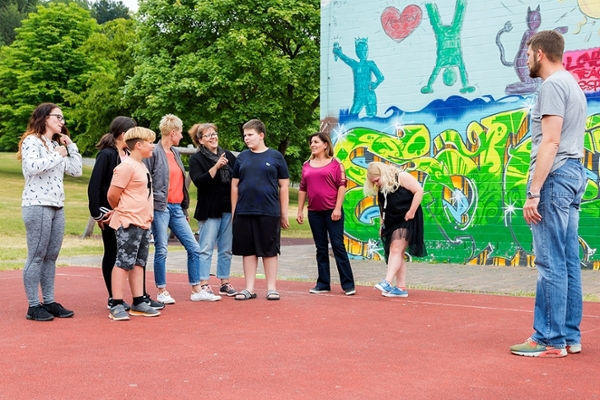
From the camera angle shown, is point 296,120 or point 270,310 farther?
point 296,120

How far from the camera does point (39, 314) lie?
24.9 ft

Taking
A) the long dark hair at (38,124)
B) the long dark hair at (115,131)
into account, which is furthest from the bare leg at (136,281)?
the long dark hair at (38,124)

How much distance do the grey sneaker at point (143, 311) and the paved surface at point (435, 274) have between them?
312 cm

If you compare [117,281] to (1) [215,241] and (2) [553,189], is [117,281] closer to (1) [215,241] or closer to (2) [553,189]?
(1) [215,241]

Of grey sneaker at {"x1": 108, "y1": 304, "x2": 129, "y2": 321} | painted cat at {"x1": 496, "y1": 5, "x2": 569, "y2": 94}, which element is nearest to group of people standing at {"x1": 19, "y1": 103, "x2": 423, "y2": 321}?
grey sneaker at {"x1": 108, "y1": 304, "x2": 129, "y2": 321}

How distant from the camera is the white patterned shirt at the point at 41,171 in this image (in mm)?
7457

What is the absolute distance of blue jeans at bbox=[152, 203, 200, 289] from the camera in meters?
8.74

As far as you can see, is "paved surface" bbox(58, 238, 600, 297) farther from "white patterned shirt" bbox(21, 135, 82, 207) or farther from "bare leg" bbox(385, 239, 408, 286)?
"white patterned shirt" bbox(21, 135, 82, 207)

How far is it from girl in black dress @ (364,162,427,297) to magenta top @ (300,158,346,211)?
1.31 ft

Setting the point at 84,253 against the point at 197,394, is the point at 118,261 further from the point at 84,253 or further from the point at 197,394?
the point at 84,253

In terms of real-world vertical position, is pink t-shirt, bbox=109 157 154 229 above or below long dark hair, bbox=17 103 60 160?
below

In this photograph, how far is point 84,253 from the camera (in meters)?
17.0

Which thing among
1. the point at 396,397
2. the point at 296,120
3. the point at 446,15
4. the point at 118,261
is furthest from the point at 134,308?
the point at 296,120

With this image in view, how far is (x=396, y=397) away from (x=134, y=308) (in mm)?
3958
